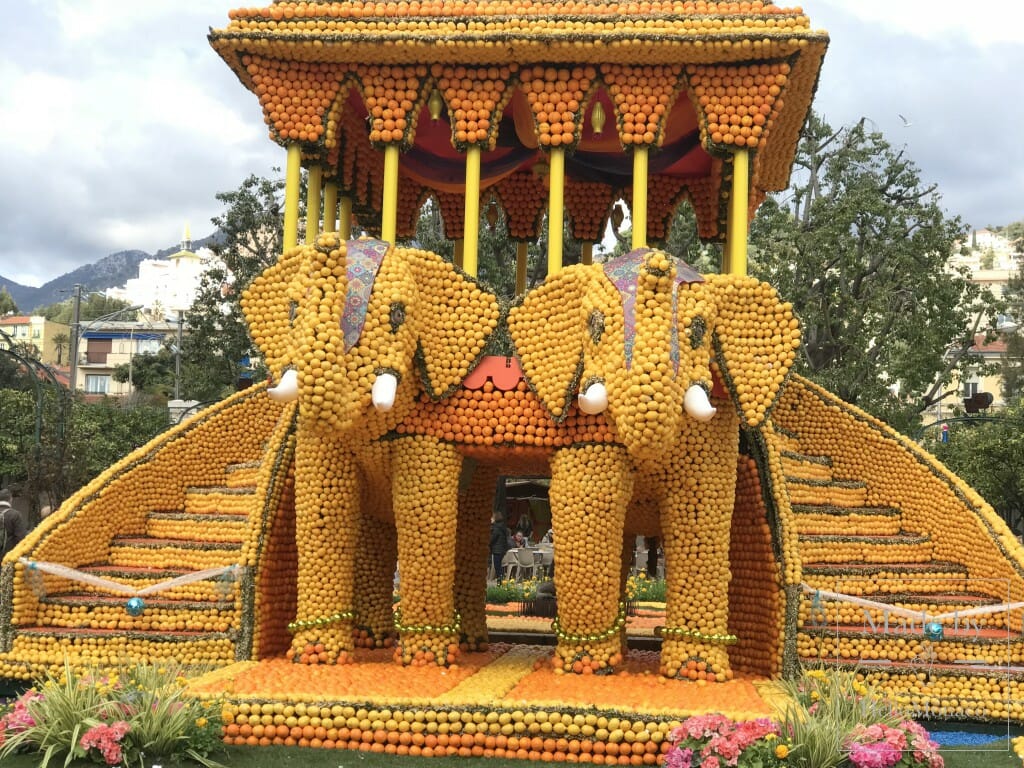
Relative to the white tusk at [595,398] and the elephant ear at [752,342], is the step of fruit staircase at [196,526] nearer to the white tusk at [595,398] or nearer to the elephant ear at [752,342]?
the white tusk at [595,398]

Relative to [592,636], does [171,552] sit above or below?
above

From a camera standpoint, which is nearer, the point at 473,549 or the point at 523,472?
the point at 473,549

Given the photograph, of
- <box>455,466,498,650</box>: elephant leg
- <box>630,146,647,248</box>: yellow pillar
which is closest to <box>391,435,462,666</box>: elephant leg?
<box>455,466,498,650</box>: elephant leg

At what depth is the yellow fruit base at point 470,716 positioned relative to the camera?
8.18 m

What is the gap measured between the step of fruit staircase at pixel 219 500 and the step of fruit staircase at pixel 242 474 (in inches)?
3.8

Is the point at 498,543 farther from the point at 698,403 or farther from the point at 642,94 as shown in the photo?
the point at 698,403

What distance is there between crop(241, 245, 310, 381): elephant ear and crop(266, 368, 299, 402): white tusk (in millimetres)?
→ 817

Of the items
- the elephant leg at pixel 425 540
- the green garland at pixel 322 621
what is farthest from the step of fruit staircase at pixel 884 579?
Result: the green garland at pixel 322 621

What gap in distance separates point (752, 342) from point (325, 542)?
4.30 m

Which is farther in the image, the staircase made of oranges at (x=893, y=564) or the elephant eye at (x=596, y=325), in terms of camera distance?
the staircase made of oranges at (x=893, y=564)

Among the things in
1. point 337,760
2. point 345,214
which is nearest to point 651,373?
point 337,760

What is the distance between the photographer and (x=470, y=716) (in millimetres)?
8336

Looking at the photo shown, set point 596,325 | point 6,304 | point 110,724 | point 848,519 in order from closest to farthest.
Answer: point 110,724
point 596,325
point 848,519
point 6,304

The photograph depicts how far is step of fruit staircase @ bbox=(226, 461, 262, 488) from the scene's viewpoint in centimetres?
1284
